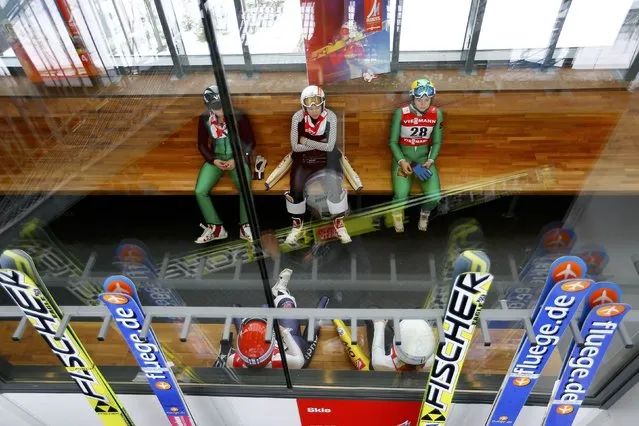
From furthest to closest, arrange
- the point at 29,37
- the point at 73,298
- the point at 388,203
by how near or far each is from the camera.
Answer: the point at 388,203 < the point at 29,37 < the point at 73,298

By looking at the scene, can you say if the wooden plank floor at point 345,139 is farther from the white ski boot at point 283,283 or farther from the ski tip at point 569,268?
the ski tip at point 569,268

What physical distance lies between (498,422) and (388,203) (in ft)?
3.76

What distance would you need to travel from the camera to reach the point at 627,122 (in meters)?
2.78

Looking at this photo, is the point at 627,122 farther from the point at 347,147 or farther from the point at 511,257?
the point at 347,147

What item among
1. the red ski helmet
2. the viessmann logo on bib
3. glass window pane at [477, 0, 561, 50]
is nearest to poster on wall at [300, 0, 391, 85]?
the viessmann logo on bib

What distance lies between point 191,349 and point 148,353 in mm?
551

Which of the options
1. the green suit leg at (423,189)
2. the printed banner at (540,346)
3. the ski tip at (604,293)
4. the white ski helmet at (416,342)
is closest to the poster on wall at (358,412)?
the white ski helmet at (416,342)

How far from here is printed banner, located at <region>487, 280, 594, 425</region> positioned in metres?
1.67

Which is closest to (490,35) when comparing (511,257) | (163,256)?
(511,257)

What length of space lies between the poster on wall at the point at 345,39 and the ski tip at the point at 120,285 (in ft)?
4.72

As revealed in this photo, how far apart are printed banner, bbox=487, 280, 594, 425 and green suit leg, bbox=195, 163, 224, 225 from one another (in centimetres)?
143

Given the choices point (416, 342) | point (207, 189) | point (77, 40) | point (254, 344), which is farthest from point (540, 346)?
point (77, 40)

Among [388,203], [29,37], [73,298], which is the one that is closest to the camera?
[73,298]

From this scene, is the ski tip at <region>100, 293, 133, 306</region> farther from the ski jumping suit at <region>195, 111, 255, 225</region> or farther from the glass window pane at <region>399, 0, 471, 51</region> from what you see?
the glass window pane at <region>399, 0, 471, 51</region>
